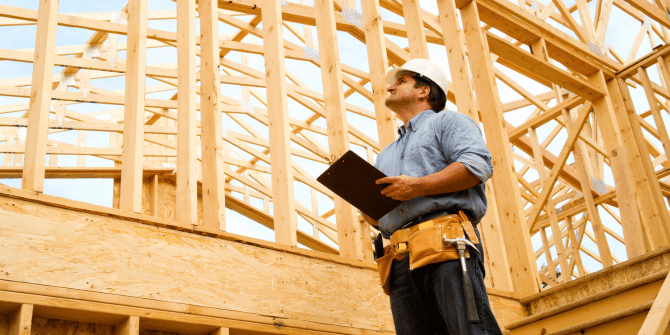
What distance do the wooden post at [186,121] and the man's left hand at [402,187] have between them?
1108mm

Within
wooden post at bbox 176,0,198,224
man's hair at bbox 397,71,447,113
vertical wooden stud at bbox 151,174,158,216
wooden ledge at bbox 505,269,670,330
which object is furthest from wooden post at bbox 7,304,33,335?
vertical wooden stud at bbox 151,174,158,216

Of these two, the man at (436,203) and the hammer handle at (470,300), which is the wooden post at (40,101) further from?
the hammer handle at (470,300)

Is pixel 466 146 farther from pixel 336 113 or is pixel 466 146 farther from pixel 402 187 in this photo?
pixel 336 113

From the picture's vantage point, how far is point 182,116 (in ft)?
11.6

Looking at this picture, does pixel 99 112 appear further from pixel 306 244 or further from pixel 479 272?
pixel 479 272

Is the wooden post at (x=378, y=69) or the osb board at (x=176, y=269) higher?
the wooden post at (x=378, y=69)

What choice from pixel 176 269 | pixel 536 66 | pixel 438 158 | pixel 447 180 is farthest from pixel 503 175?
pixel 176 269

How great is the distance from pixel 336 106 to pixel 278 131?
0.48m

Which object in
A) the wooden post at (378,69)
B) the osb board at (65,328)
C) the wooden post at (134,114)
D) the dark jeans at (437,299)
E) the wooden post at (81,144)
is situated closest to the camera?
the dark jeans at (437,299)

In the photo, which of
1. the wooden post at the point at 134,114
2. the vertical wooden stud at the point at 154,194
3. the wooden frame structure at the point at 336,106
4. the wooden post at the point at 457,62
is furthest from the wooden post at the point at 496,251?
the vertical wooden stud at the point at 154,194

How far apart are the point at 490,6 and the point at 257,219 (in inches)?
254

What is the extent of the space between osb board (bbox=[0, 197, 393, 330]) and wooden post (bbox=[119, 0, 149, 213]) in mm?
230

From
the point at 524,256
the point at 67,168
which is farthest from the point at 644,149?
the point at 67,168

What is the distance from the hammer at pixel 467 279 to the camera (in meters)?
2.28
